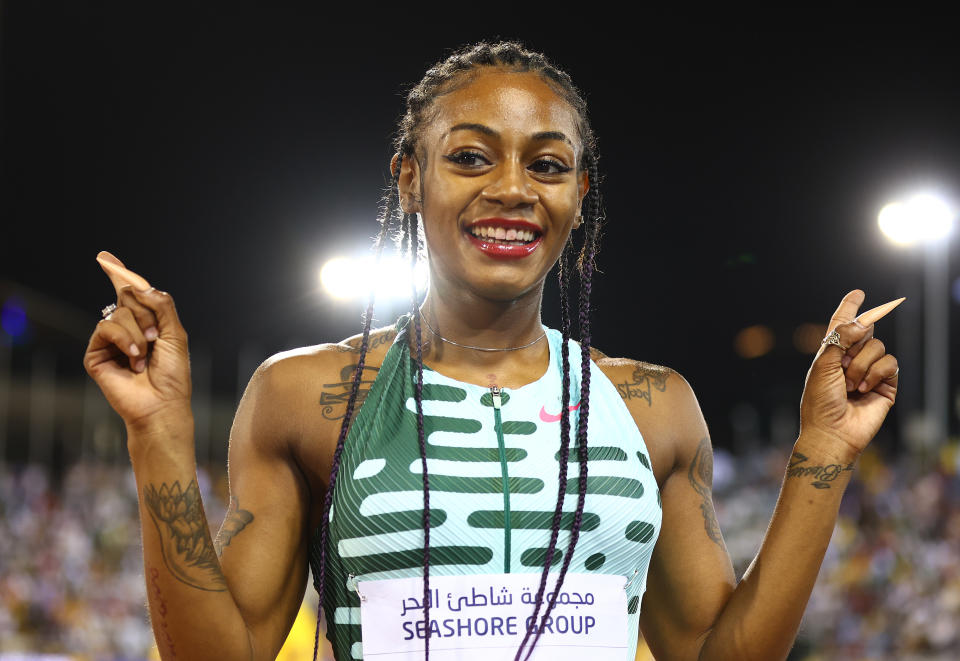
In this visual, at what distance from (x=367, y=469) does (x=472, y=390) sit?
32cm

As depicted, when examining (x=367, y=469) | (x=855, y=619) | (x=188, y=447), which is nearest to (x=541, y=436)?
(x=367, y=469)

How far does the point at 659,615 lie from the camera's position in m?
2.48

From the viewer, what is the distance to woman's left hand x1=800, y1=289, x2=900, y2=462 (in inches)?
88.4

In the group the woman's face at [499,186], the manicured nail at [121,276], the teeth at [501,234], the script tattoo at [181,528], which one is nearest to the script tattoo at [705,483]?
the woman's face at [499,186]

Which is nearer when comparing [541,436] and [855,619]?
[541,436]

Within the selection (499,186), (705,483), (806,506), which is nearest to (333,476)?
(499,186)

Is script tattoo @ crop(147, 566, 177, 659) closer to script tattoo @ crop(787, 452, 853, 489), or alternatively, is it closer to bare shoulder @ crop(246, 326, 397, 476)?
bare shoulder @ crop(246, 326, 397, 476)

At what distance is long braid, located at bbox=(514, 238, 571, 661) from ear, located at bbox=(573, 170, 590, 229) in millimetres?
152

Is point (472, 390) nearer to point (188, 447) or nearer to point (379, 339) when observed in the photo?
point (379, 339)

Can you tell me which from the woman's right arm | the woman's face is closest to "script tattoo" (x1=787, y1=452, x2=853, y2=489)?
the woman's face

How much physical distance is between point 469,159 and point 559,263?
0.48 metres

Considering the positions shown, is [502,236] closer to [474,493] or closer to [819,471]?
[474,493]

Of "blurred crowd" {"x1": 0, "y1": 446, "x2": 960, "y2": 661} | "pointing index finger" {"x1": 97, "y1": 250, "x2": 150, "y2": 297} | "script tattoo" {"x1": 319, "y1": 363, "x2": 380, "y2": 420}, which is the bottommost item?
"blurred crowd" {"x1": 0, "y1": 446, "x2": 960, "y2": 661}

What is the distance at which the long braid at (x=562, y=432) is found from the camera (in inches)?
83.3
